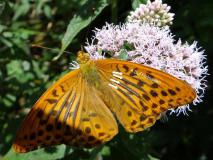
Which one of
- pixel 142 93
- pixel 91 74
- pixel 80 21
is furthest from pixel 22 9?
pixel 142 93

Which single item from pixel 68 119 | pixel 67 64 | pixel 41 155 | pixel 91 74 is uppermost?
pixel 91 74

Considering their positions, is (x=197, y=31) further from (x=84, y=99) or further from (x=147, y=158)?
(x=84, y=99)

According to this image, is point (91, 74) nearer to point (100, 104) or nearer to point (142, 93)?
point (100, 104)

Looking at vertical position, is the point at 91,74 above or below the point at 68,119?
above

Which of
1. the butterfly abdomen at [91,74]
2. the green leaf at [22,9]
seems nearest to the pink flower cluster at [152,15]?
the butterfly abdomen at [91,74]

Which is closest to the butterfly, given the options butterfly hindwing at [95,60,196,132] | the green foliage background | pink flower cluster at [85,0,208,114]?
butterfly hindwing at [95,60,196,132]

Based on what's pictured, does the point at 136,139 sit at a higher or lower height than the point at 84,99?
lower

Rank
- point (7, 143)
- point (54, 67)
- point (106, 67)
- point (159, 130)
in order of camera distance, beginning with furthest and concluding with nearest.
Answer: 1. point (159, 130)
2. point (54, 67)
3. point (7, 143)
4. point (106, 67)

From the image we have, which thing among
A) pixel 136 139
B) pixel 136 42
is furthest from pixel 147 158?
pixel 136 42
